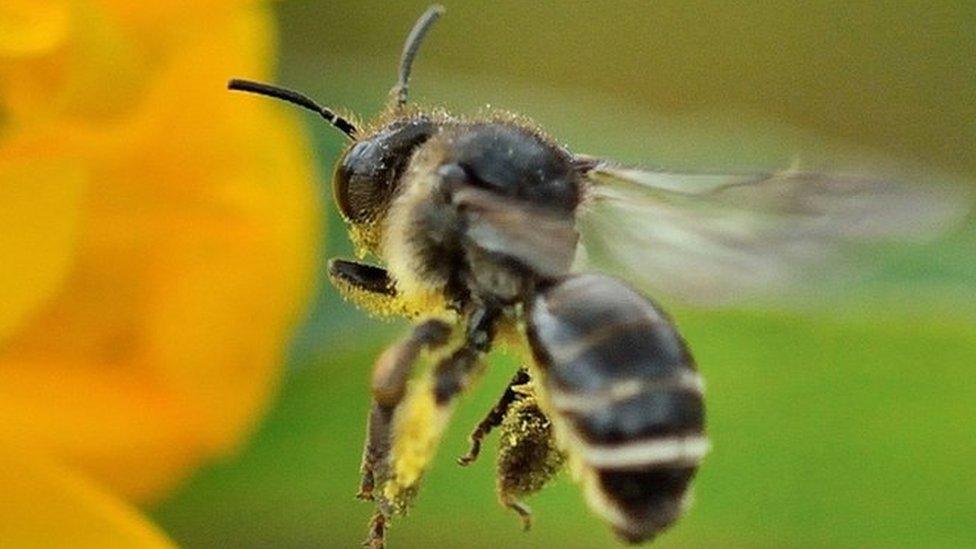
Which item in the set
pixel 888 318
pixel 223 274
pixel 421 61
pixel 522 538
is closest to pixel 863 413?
pixel 888 318

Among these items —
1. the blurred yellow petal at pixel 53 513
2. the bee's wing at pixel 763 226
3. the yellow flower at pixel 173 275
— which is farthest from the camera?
the yellow flower at pixel 173 275

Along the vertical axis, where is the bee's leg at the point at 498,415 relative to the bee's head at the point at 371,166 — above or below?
below

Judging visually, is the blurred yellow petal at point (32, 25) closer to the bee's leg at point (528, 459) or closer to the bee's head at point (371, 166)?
the bee's head at point (371, 166)

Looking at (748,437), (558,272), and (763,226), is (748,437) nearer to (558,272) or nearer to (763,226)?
(763,226)

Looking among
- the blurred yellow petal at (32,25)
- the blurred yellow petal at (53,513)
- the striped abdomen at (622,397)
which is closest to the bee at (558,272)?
the striped abdomen at (622,397)

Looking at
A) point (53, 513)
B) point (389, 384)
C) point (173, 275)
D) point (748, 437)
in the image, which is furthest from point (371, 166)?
point (748, 437)

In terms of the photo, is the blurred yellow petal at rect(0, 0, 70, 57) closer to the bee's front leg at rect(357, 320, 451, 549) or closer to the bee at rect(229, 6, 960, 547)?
the bee at rect(229, 6, 960, 547)

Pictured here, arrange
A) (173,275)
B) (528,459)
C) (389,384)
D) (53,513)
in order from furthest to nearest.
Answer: (173,275), (53,513), (528,459), (389,384)
